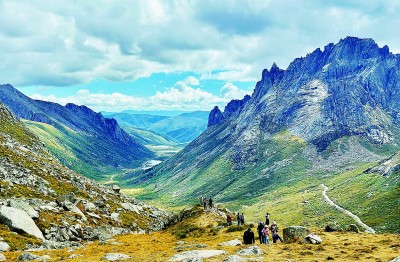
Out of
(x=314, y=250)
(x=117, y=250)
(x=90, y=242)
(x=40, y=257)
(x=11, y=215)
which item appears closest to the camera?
(x=314, y=250)

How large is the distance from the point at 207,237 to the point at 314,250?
24724mm

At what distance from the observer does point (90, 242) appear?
233ft

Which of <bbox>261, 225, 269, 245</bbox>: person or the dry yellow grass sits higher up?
<bbox>261, 225, 269, 245</bbox>: person

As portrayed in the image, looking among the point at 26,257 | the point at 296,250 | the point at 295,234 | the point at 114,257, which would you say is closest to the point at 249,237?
the point at 295,234

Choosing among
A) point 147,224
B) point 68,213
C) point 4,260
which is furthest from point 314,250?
point 147,224

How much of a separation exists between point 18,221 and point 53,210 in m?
15.6

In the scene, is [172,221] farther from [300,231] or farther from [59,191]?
[300,231]

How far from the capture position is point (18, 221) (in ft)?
215

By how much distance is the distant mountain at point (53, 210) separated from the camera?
65.1 metres

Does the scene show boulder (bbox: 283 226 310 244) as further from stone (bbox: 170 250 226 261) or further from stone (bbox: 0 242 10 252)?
stone (bbox: 0 242 10 252)

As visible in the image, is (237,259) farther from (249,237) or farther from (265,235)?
(265,235)

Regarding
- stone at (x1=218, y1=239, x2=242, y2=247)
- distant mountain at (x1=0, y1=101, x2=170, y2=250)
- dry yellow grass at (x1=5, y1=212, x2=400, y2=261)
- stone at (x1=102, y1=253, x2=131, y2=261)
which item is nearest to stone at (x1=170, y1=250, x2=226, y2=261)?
dry yellow grass at (x1=5, y1=212, x2=400, y2=261)

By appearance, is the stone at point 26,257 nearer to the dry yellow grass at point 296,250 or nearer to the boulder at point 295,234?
the dry yellow grass at point 296,250

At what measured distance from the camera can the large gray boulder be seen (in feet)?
211
